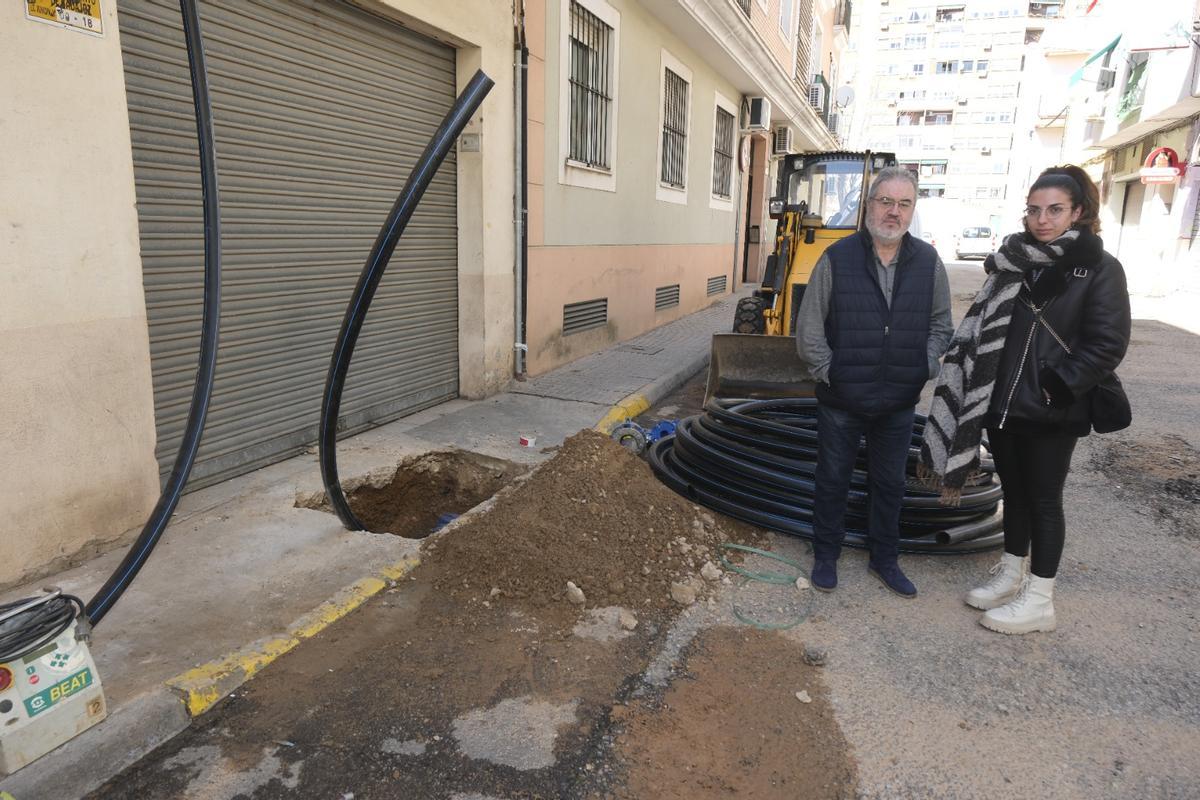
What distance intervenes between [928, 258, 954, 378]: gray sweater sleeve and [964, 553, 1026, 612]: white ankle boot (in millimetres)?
955

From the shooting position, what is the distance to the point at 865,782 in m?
2.39

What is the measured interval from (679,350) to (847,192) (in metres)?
2.63

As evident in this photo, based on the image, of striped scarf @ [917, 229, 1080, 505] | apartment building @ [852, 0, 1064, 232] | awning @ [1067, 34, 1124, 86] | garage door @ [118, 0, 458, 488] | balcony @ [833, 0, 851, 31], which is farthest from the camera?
apartment building @ [852, 0, 1064, 232]

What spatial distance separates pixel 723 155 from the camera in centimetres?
1465

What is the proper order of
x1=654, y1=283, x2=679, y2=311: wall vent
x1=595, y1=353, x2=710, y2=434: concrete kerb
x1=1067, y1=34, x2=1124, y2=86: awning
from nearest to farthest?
x1=595, y1=353, x2=710, y2=434: concrete kerb
x1=654, y1=283, x2=679, y2=311: wall vent
x1=1067, y1=34, x2=1124, y2=86: awning

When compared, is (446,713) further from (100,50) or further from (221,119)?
(221,119)

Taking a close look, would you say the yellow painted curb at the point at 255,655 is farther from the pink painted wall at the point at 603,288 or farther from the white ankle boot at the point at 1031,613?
the pink painted wall at the point at 603,288

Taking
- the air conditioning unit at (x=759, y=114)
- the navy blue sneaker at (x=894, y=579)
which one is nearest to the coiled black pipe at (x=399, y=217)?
the navy blue sneaker at (x=894, y=579)

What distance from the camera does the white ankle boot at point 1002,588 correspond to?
3.50 m

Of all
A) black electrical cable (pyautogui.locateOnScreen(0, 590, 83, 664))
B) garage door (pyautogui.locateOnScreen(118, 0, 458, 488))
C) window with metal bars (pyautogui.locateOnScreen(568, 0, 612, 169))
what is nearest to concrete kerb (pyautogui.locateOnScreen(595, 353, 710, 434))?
garage door (pyautogui.locateOnScreen(118, 0, 458, 488))

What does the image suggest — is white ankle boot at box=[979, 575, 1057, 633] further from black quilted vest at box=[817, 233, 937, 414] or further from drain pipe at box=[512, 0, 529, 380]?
drain pipe at box=[512, 0, 529, 380]

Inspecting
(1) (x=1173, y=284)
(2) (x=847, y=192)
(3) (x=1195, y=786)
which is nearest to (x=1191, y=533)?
(3) (x=1195, y=786)

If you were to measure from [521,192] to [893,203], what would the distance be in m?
4.33

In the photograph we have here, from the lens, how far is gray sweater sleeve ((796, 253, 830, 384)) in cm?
344
